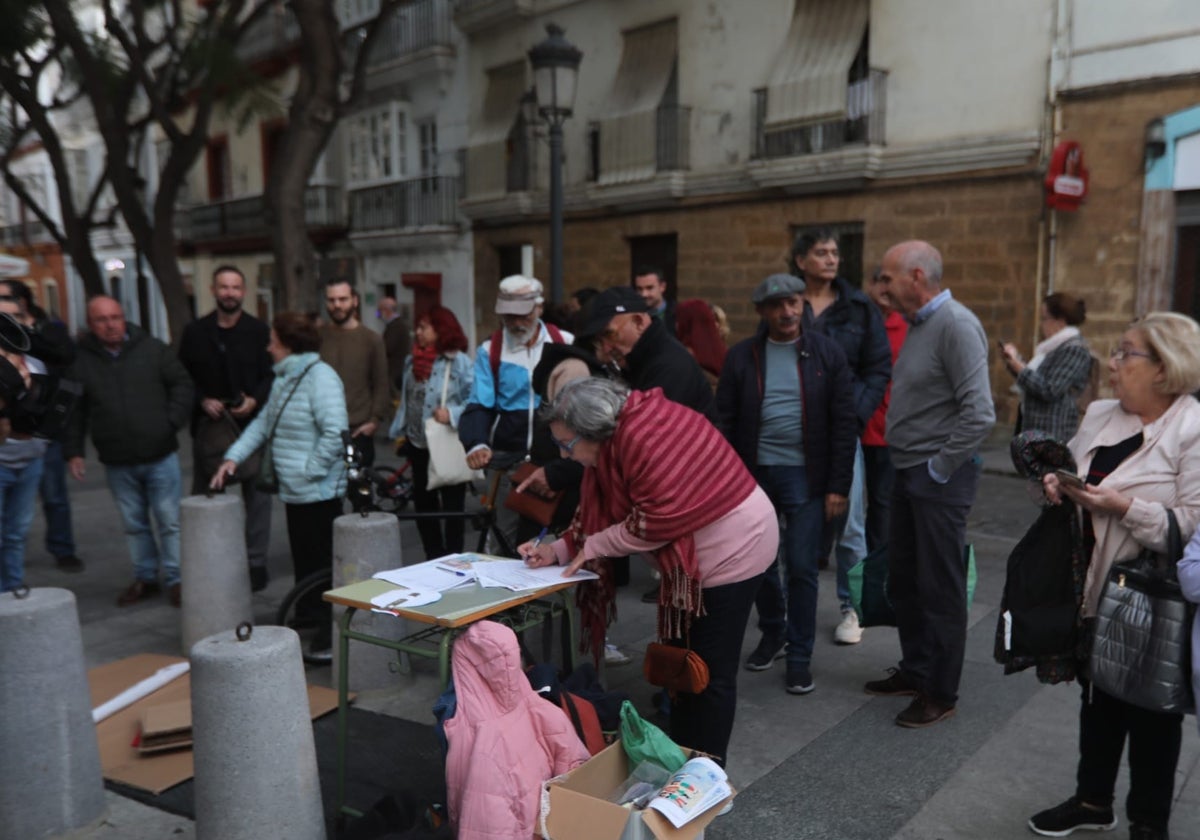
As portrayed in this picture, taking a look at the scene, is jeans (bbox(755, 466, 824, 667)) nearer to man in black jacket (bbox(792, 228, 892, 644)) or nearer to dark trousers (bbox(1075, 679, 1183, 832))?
man in black jacket (bbox(792, 228, 892, 644))

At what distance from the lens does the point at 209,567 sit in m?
5.15

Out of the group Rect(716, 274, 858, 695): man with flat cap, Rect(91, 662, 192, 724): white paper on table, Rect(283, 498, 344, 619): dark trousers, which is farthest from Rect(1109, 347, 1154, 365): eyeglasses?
Rect(91, 662, 192, 724): white paper on table

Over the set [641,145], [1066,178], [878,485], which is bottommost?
[878,485]

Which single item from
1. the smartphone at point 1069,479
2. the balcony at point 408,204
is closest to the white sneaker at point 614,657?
the smartphone at point 1069,479

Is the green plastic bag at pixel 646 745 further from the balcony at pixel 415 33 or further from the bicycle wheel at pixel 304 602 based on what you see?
the balcony at pixel 415 33

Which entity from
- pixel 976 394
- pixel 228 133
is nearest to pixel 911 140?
pixel 976 394

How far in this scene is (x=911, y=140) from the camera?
12.8 metres

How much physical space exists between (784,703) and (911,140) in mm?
10248

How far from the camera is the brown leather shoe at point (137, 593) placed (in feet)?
20.2

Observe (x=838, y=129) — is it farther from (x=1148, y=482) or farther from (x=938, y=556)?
(x=1148, y=482)

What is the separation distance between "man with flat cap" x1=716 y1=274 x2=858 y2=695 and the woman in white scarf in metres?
2.46

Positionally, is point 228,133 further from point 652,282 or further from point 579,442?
point 579,442

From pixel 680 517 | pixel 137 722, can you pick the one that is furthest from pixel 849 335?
pixel 137 722

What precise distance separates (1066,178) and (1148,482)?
9256 millimetres
